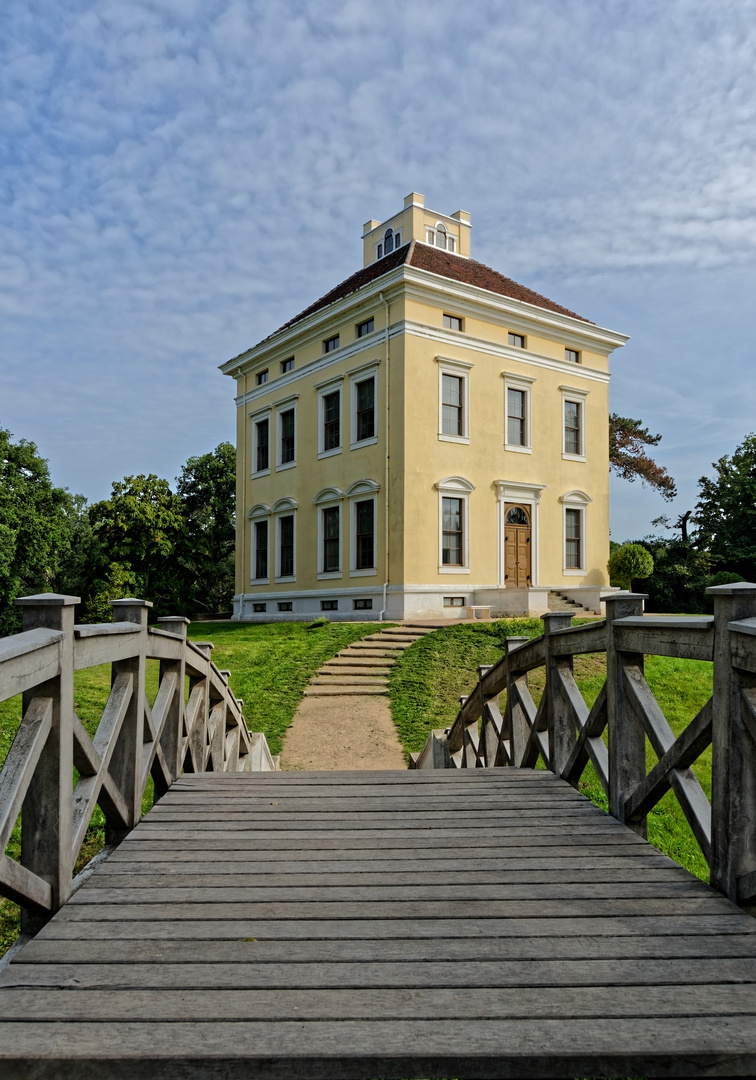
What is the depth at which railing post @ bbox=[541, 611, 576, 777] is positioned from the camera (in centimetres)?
468

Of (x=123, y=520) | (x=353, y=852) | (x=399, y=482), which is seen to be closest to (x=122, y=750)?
(x=353, y=852)

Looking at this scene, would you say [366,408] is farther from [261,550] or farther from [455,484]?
[261,550]

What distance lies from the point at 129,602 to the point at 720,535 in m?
32.9

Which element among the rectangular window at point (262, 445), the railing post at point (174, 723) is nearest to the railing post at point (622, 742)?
the railing post at point (174, 723)

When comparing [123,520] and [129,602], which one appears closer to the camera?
[129,602]

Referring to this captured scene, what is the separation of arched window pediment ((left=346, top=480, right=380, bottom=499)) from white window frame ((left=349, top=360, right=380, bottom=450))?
46.0 inches

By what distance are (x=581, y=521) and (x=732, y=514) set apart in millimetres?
11182

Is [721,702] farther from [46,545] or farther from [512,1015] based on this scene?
[46,545]

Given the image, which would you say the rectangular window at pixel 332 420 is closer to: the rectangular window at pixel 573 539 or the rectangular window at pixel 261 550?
the rectangular window at pixel 261 550

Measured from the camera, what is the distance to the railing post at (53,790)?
271cm

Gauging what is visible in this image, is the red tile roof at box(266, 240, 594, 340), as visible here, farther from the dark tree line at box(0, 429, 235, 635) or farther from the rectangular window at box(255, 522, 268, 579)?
the dark tree line at box(0, 429, 235, 635)

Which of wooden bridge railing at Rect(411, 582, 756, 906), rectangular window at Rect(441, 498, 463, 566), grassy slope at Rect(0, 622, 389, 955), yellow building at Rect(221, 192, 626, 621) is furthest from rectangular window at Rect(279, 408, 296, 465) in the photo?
wooden bridge railing at Rect(411, 582, 756, 906)

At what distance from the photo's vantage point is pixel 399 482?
21.3 metres

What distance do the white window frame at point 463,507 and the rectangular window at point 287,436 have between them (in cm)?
692
